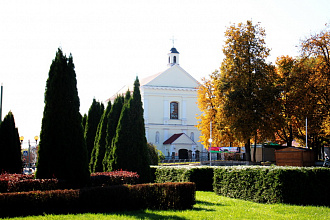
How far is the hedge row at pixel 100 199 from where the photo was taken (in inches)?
393

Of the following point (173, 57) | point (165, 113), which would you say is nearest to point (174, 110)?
point (165, 113)

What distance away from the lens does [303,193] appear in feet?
45.1

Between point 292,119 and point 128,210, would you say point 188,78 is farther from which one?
point 128,210

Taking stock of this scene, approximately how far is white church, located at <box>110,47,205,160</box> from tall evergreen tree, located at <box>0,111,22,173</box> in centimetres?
4211

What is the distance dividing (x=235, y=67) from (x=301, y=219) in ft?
82.2

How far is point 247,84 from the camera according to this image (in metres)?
34.6

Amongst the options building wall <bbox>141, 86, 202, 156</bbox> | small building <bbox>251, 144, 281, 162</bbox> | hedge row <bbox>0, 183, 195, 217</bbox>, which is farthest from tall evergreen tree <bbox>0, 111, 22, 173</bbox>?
building wall <bbox>141, 86, 202, 156</bbox>

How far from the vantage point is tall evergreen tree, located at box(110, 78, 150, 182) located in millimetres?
16906

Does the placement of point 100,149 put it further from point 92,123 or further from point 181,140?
point 181,140

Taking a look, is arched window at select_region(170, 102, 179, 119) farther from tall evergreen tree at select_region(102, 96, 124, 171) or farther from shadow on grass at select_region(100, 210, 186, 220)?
shadow on grass at select_region(100, 210, 186, 220)

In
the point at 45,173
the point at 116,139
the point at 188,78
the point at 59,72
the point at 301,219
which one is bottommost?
the point at 301,219

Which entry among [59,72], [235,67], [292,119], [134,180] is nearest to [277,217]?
[134,180]

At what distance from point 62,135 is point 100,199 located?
2.60 meters

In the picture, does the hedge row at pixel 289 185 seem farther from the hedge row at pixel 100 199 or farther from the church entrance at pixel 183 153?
the church entrance at pixel 183 153
